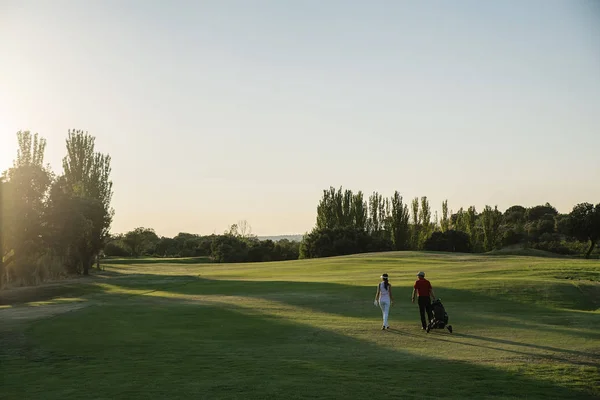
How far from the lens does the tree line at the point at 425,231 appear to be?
332 ft

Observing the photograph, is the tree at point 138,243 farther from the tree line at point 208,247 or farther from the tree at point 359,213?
the tree at point 359,213

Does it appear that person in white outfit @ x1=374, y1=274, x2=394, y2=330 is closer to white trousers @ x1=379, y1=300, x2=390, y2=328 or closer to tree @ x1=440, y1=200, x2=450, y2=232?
white trousers @ x1=379, y1=300, x2=390, y2=328

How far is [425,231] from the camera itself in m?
127

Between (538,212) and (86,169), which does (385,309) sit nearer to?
(86,169)

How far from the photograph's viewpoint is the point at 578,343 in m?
22.4

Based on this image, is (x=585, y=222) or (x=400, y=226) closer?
(x=585, y=222)

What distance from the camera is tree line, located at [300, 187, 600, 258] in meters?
101

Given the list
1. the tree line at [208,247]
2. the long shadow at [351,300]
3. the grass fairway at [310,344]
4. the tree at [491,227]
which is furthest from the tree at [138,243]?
the grass fairway at [310,344]

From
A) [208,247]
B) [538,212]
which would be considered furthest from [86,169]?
[538,212]

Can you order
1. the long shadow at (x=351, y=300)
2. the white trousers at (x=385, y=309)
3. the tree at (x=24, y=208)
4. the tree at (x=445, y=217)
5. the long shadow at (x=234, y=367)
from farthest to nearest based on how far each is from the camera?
the tree at (x=445, y=217)
the tree at (x=24, y=208)
the long shadow at (x=351, y=300)
the white trousers at (x=385, y=309)
the long shadow at (x=234, y=367)

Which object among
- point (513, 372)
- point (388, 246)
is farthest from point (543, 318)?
point (388, 246)

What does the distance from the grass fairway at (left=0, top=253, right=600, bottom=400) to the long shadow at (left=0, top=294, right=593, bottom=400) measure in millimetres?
54

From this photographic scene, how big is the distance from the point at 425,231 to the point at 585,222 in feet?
125

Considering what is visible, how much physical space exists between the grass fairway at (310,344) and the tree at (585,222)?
1984 inches
